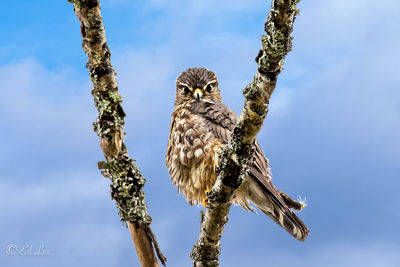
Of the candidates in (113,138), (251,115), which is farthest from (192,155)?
(251,115)

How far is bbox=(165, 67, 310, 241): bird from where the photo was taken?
5531mm

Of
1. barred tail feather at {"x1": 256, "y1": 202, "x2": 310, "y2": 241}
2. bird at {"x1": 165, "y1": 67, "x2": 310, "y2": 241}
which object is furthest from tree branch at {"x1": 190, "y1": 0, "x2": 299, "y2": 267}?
barred tail feather at {"x1": 256, "y1": 202, "x2": 310, "y2": 241}

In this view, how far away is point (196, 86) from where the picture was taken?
22.4ft

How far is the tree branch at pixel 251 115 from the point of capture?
3184mm

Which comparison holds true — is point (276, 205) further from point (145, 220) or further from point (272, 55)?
point (272, 55)

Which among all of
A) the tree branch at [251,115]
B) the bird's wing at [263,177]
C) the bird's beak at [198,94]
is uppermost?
the bird's beak at [198,94]

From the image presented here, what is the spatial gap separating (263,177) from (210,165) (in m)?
0.61

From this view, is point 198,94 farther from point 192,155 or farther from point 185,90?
point 192,155

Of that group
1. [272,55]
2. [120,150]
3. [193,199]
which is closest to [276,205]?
[193,199]

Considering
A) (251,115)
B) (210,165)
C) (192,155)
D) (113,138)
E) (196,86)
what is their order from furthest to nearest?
(196,86)
(192,155)
(210,165)
(113,138)
(251,115)

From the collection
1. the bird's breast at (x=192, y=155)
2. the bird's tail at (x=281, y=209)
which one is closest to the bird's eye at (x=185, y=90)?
the bird's breast at (x=192, y=155)

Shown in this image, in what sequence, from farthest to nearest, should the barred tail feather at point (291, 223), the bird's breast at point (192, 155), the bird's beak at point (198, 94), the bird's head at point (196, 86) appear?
the bird's head at point (196, 86) < the bird's beak at point (198, 94) < the bird's breast at point (192, 155) < the barred tail feather at point (291, 223)

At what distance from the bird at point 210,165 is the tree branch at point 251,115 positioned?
3.04ft

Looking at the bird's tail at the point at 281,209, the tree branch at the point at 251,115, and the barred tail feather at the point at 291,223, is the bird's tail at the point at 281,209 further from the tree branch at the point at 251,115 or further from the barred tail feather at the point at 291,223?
the tree branch at the point at 251,115
